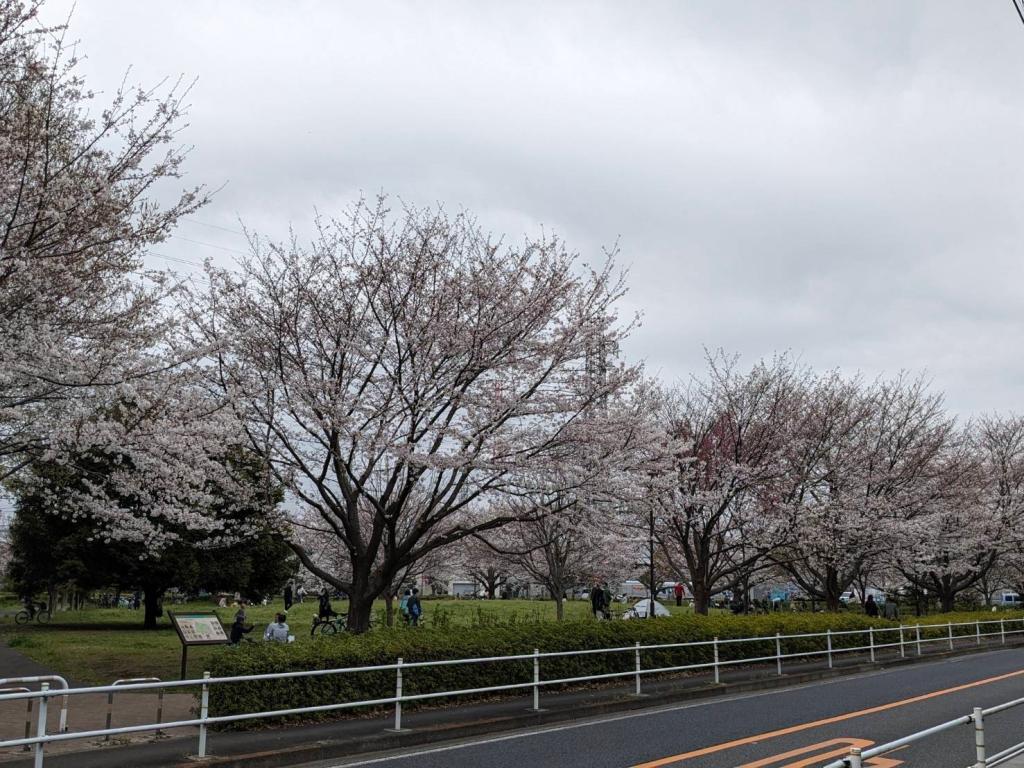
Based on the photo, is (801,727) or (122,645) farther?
(122,645)

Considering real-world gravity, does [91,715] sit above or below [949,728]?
below

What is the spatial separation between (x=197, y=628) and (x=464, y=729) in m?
4.16

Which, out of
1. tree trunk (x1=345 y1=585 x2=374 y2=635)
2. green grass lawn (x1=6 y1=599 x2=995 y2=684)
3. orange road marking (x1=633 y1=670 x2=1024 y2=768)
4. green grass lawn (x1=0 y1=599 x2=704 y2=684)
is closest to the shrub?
green grass lawn (x1=6 y1=599 x2=995 y2=684)

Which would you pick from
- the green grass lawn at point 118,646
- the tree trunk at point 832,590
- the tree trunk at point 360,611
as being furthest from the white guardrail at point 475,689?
the tree trunk at point 832,590

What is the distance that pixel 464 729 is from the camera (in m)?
10.3

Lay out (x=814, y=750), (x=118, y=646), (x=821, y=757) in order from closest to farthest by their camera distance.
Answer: (x=821, y=757) → (x=814, y=750) → (x=118, y=646)

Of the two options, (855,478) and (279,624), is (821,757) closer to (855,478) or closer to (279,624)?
(279,624)

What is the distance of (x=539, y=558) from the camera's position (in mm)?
42594

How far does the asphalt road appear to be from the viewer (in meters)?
8.75

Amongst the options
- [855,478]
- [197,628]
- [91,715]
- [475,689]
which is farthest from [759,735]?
[855,478]

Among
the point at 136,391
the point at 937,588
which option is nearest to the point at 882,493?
the point at 937,588

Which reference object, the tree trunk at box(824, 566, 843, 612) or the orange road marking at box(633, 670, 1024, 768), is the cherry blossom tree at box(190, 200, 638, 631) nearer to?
the orange road marking at box(633, 670, 1024, 768)

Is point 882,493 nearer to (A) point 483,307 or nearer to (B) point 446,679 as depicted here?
(A) point 483,307

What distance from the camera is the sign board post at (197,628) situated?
11.1m
